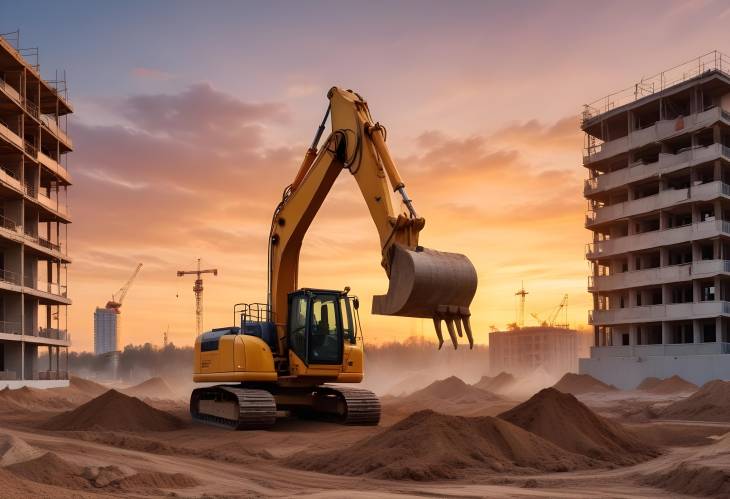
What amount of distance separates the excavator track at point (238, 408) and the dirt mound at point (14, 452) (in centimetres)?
827

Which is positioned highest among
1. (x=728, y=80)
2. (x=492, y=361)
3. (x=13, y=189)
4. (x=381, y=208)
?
(x=728, y=80)

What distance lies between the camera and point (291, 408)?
90.2 ft

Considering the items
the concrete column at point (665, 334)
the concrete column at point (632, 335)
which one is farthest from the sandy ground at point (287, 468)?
the concrete column at point (632, 335)

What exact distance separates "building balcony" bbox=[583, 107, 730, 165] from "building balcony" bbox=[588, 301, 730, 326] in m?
11.4

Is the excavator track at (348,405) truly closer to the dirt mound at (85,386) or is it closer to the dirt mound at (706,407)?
the dirt mound at (706,407)

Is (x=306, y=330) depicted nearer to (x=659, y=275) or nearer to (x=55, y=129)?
(x=659, y=275)

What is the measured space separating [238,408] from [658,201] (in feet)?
140

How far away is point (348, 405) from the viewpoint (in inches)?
1010

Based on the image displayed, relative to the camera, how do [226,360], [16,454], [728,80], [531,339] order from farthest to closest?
[531,339]
[728,80]
[226,360]
[16,454]

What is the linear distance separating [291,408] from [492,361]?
139 m

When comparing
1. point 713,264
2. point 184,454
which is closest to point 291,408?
point 184,454

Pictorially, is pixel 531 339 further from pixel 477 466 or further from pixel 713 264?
pixel 477 466

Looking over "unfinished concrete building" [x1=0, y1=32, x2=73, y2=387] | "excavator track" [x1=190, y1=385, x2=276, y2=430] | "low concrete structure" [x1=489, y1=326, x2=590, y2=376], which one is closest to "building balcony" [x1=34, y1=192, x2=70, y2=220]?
"unfinished concrete building" [x1=0, y1=32, x2=73, y2=387]

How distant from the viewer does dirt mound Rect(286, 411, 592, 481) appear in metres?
17.6
